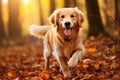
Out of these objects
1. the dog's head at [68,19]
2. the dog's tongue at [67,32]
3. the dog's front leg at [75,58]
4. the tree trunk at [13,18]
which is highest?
the dog's head at [68,19]

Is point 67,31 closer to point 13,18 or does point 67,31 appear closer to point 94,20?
point 94,20

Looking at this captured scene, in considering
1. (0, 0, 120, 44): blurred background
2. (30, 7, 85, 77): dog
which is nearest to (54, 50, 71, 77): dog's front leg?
(30, 7, 85, 77): dog

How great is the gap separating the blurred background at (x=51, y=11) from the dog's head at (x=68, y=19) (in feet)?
3.37

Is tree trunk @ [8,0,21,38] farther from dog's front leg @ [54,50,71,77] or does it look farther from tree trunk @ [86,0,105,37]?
dog's front leg @ [54,50,71,77]

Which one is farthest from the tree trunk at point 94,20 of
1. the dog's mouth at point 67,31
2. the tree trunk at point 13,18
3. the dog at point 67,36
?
the tree trunk at point 13,18

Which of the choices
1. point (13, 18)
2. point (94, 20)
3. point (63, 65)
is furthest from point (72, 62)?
point (13, 18)

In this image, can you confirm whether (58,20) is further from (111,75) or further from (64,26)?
(111,75)

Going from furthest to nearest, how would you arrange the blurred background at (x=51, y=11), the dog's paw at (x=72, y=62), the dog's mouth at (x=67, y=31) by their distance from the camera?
the blurred background at (x=51, y=11) → the dog's mouth at (x=67, y=31) → the dog's paw at (x=72, y=62)

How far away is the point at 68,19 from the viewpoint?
25.0 ft

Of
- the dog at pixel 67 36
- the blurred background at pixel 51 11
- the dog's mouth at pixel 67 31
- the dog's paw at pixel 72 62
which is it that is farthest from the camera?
the blurred background at pixel 51 11

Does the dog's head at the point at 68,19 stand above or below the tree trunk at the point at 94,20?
above

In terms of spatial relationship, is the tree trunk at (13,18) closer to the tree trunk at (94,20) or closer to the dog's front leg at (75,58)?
the tree trunk at (94,20)

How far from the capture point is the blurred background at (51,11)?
13.4m

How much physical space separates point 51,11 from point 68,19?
19645 millimetres
